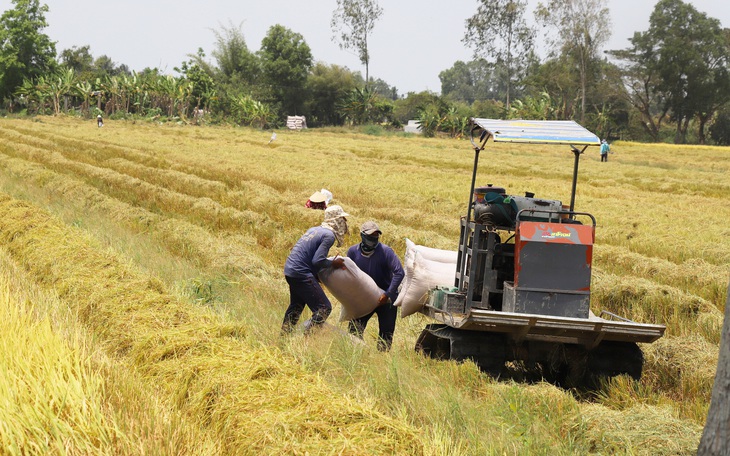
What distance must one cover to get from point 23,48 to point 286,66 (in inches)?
1101

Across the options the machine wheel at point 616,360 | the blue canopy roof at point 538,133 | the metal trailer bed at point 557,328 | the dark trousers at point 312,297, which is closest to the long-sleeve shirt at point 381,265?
the dark trousers at point 312,297

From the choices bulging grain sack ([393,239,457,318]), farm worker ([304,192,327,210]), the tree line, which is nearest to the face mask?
bulging grain sack ([393,239,457,318])

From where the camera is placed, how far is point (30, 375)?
4328 mm

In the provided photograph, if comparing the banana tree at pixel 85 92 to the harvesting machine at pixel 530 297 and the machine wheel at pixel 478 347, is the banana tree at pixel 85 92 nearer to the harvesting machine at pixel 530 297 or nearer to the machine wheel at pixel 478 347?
the harvesting machine at pixel 530 297

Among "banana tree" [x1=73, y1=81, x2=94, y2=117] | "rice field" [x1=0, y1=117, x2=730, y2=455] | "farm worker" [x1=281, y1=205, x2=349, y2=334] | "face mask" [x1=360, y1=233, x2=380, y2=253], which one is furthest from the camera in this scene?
"banana tree" [x1=73, y1=81, x2=94, y2=117]

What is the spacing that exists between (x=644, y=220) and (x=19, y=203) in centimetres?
1266

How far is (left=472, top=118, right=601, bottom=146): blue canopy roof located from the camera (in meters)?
6.77

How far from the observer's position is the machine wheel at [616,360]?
265 inches

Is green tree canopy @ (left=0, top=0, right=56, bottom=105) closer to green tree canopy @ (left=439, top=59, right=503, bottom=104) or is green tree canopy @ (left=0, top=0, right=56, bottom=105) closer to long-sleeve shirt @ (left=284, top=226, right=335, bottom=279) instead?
long-sleeve shirt @ (left=284, top=226, right=335, bottom=279)

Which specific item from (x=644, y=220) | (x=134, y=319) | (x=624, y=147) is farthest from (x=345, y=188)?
(x=624, y=147)

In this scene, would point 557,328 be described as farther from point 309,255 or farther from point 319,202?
point 319,202

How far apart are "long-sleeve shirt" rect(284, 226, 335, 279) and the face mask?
0.37 m

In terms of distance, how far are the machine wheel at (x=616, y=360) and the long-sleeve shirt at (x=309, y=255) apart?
2.66 m

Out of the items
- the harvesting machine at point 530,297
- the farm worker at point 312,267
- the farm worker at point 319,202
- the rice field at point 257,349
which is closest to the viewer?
the rice field at point 257,349
